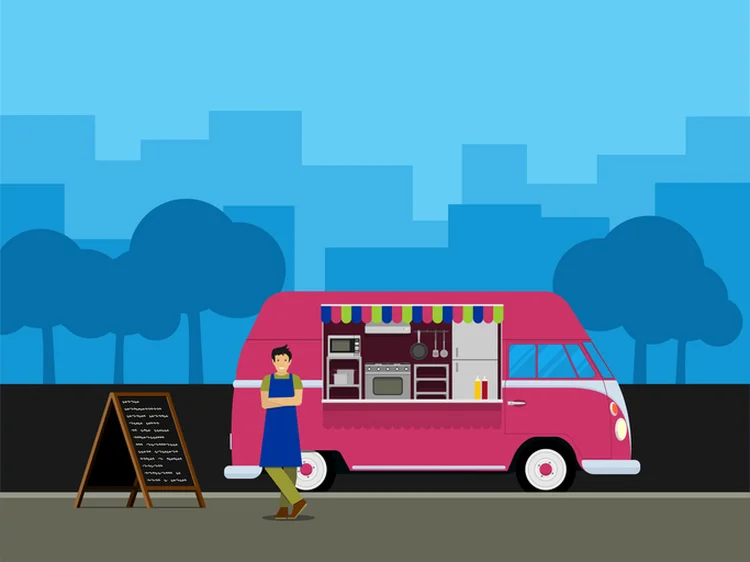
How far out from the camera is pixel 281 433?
54.3 feet

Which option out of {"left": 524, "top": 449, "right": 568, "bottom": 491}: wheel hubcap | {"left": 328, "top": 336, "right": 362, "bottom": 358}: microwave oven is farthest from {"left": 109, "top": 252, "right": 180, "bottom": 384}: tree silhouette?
{"left": 524, "top": 449, "right": 568, "bottom": 491}: wheel hubcap

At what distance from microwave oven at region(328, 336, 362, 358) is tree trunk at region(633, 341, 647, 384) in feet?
32.6

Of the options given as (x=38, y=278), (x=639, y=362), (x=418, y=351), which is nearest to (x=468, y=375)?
(x=418, y=351)

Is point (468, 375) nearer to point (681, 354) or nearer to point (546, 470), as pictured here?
point (546, 470)

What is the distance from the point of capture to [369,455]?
66.8 ft

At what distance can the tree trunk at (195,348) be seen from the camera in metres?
29.3

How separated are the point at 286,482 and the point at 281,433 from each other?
508 millimetres

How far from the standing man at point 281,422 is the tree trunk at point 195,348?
1224 cm

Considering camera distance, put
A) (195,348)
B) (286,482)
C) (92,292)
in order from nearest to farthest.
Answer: (286,482) → (195,348) → (92,292)

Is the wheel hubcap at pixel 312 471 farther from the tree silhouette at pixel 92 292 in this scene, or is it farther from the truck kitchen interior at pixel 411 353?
the tree silhouette at pixel 92 292

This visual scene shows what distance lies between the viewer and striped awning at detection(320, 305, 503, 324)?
20.3 m
